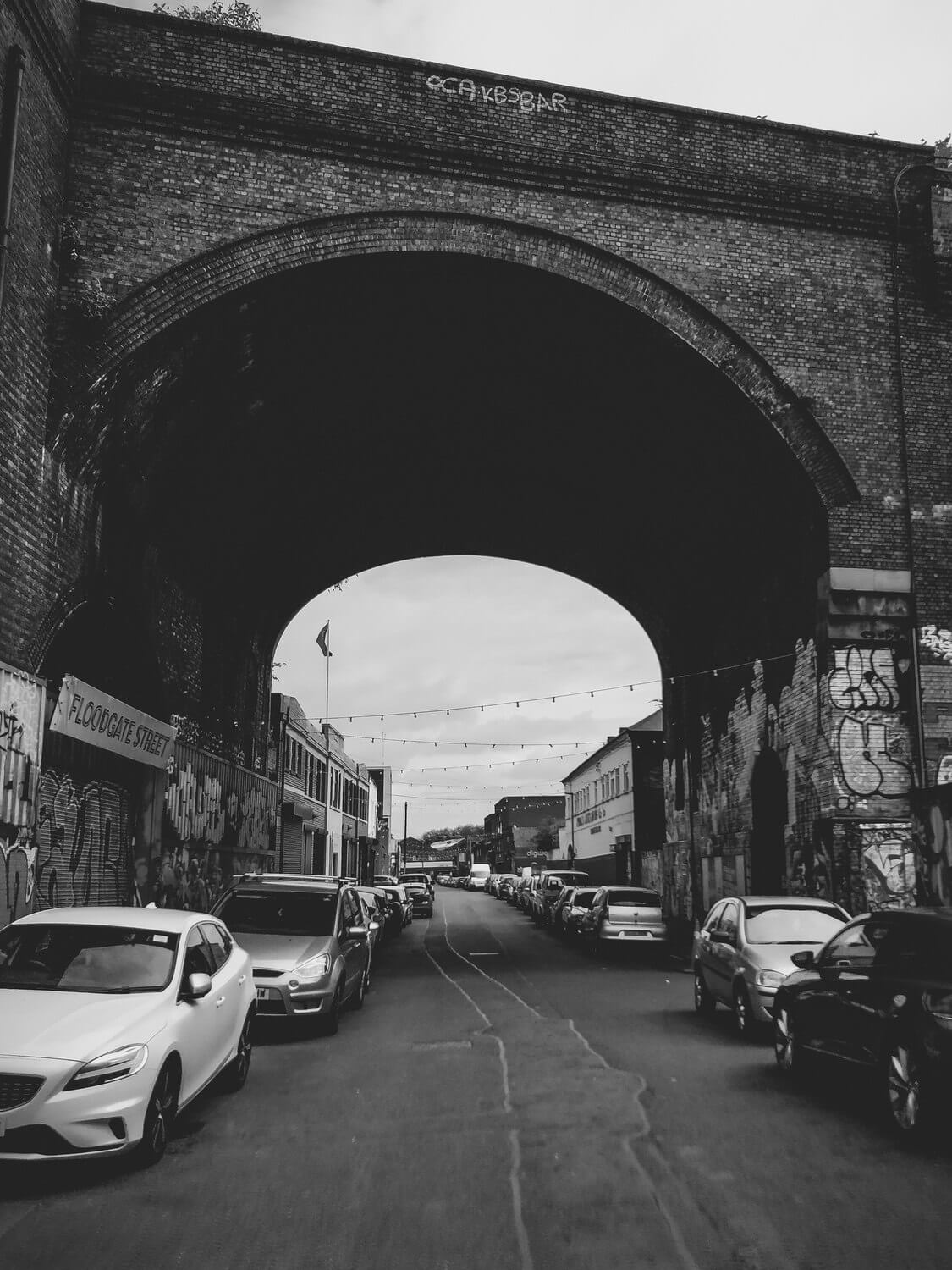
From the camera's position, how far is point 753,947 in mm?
11664

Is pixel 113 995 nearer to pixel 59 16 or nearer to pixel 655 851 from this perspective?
pixel 59 16

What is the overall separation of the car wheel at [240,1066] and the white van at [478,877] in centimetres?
8309

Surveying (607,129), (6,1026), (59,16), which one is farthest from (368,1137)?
(607,129)

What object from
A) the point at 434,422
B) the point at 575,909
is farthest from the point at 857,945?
the point at 575,909

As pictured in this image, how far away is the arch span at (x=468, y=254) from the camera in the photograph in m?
16.0

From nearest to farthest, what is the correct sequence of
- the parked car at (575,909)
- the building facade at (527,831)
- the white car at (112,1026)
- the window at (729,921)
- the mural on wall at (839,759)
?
the white car at (112,1026), the window at (729,921), the mural on wall at (839,759), the parked car at (575,909), the building facade at (527,831)

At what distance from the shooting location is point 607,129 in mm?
18953

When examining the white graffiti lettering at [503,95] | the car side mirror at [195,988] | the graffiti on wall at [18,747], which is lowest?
the car side mirror at [195,988]

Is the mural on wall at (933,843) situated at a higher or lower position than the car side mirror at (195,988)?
higher

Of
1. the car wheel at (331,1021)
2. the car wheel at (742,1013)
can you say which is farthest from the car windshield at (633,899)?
the car wheel at (331,1021)

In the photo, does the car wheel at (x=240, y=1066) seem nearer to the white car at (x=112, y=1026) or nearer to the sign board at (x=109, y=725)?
the white car at (x=112, y=1026)

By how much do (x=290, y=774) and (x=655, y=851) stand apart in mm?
14385

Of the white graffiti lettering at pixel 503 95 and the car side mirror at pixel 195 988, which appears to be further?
the white graffiti lettering at pixel 503 95

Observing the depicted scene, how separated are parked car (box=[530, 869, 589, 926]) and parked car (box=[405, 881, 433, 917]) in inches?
193
